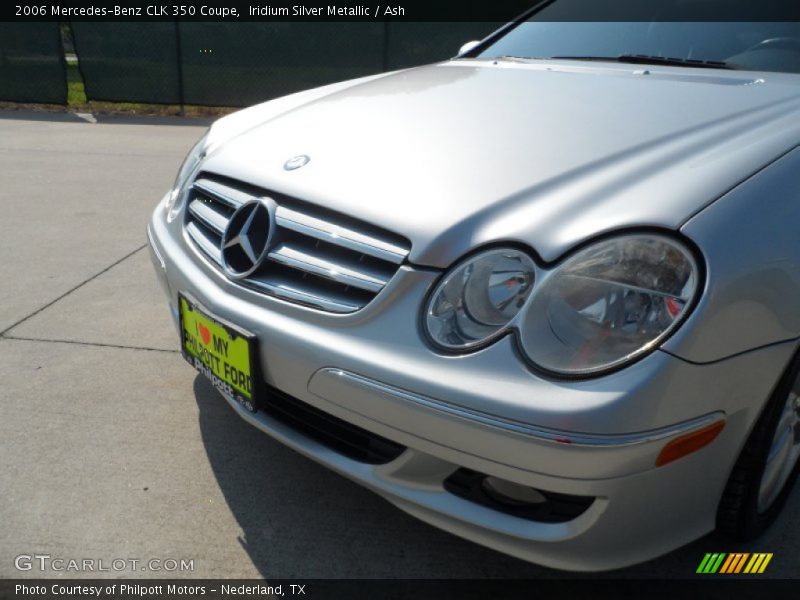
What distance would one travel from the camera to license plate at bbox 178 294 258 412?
5.57 ft

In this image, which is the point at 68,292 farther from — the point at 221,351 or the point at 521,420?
the point at 521,420

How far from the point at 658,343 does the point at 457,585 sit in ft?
2.68

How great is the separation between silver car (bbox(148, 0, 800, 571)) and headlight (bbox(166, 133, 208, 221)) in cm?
31

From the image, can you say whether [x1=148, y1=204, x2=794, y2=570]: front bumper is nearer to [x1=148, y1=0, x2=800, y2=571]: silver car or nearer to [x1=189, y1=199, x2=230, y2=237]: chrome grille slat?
[x1=148, y1=0, x2=800, y2=571]: silver car

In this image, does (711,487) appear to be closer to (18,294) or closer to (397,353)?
(397,353)

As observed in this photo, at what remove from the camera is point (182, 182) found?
2367 millimetres

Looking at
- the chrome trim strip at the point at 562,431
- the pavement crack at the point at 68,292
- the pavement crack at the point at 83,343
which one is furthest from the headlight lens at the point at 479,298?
the pavement crack at the point at 68,292

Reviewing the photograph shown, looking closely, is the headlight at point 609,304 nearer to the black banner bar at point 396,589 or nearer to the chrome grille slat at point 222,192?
the black banner bar at point 396,589

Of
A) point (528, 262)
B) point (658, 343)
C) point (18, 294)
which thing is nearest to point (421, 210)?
point (528, 262)

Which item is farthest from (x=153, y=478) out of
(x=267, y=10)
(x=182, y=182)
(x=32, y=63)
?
(x=32, y=63)

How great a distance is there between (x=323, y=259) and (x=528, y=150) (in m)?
0.57

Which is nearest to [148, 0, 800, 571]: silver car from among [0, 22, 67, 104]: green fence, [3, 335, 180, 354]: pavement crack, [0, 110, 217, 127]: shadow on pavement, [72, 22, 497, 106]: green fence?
[3, 335, 180, 354]: pavement crack

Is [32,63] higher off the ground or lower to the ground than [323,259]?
lower

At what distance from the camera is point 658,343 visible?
129cm
